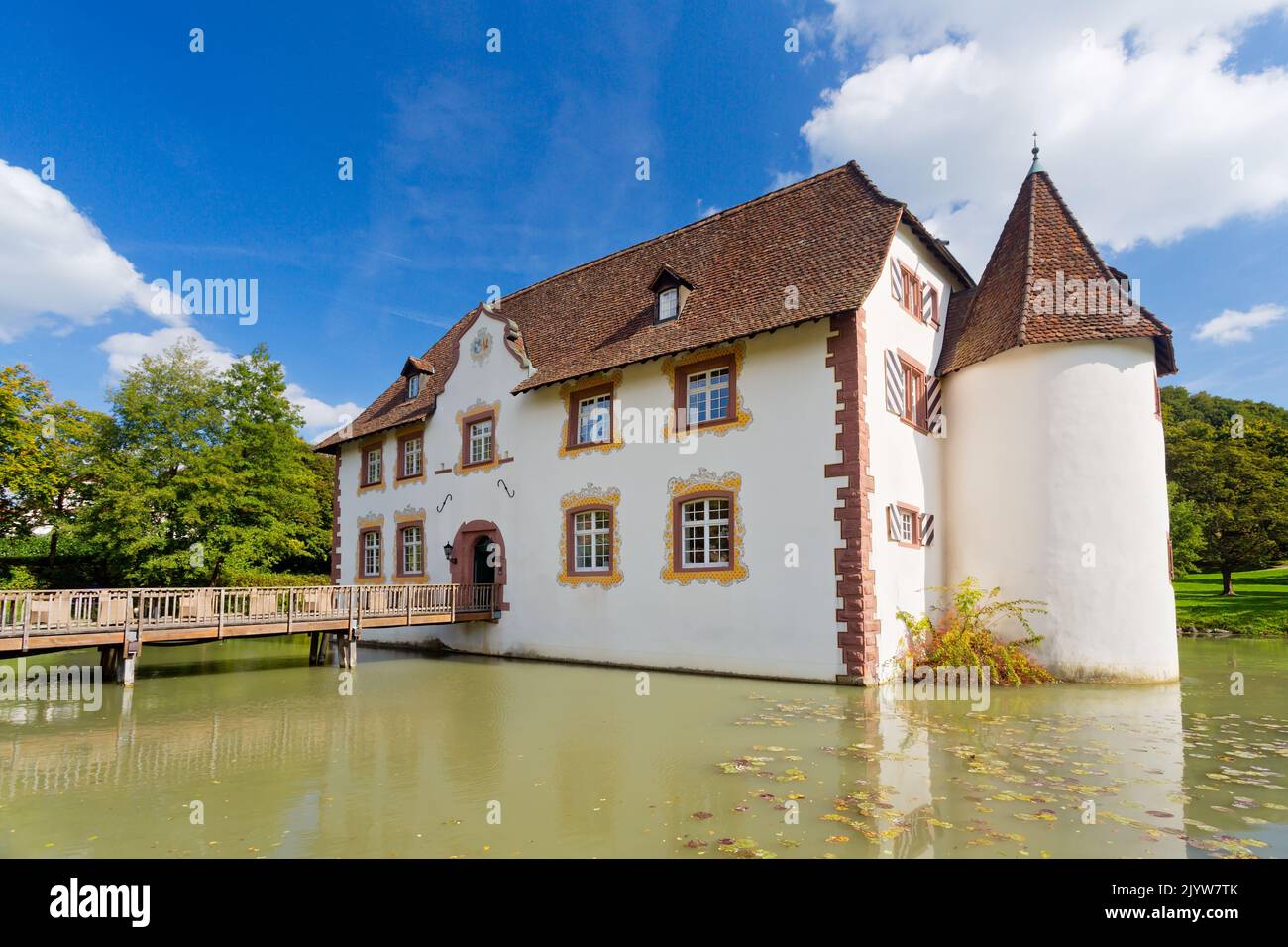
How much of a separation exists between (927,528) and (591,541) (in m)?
6.78

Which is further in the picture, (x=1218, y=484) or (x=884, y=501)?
(x=1218, y=484)

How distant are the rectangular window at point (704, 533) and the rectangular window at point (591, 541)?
5.99 feet

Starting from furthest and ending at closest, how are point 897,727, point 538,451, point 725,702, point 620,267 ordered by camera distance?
point 620,267, point 538,451, point 725,702, point 897,727

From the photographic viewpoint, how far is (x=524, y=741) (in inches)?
320

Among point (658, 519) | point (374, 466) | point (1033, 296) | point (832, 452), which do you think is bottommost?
point (658, 519)

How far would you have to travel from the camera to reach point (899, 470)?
1362 centimetres

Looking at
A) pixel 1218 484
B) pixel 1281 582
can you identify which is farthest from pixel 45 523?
pixel 1281 582

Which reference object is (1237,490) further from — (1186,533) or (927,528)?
(927,528)

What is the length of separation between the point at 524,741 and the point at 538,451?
31.6 feet

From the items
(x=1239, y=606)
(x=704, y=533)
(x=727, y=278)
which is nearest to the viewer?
(x=704, y=533)

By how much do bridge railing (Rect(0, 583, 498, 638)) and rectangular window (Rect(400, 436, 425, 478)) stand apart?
184 inches

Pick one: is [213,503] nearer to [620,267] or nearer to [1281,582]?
[620,267]

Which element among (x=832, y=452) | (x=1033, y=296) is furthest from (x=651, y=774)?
(x=1033, y=296)

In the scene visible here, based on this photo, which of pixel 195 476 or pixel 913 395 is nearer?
pixel 913 395
